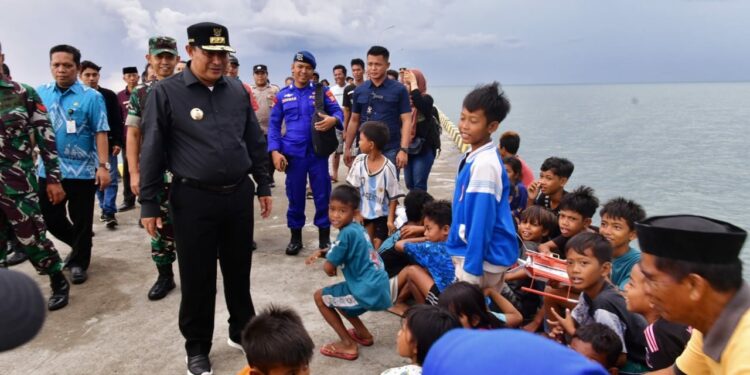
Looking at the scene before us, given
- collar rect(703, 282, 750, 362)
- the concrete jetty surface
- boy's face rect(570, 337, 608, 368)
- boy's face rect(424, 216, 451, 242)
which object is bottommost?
the concrete jetty surface

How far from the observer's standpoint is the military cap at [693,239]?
1.48 meters

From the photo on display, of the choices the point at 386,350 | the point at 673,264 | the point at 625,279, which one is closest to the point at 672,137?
the point at 625,279

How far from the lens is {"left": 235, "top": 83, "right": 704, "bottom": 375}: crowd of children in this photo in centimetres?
230

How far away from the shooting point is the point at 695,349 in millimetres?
1788

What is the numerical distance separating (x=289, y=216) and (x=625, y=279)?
3266 millimetres

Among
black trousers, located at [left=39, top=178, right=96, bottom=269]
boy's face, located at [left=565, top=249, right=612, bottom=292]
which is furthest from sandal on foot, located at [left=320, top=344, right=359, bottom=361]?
black trousers, located at [left=39, top=178, right=96, bottom=269]

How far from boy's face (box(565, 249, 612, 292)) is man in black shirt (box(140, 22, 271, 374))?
2055 mm

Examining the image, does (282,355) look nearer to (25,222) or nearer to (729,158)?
(25,222)

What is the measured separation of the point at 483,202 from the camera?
2795 millimetres

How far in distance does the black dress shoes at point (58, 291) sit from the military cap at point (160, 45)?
6.66 ft

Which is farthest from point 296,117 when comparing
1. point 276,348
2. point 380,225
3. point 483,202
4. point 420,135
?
point 276,348

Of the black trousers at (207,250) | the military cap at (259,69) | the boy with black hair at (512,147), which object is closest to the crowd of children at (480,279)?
the black trousers at (207,250)

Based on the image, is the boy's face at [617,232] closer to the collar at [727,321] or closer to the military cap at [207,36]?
the collar at [727,321]

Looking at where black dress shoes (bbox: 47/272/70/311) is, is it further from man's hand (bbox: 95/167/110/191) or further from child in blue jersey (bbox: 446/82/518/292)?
child in blue jersey (bbox: 446/82/518/292)
